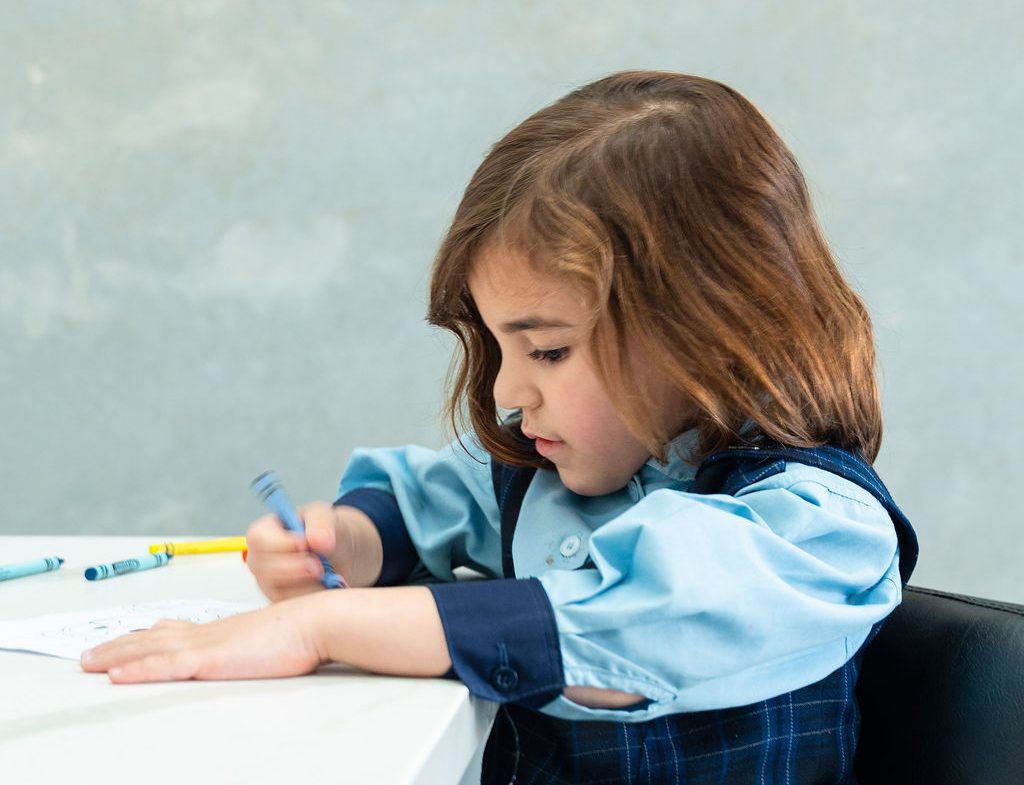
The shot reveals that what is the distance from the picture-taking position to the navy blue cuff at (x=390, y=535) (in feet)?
3.06

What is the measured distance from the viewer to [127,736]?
46 centimetres

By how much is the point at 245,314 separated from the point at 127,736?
68.8 inches

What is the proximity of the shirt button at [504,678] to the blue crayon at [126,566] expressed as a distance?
18.7 inches

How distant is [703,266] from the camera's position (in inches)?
30.3

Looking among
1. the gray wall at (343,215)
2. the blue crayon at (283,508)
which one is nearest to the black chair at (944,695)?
the blue crayon at (283,508)

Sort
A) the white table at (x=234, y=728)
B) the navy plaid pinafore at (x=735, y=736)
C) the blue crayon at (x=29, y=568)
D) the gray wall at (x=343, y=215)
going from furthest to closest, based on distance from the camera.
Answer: the gray wall at (x=343, y=215), the blue crayon at (x=29, y=568), the navy plaid pinafore at (x=735, y=736), the white table at (x=234, y=728)

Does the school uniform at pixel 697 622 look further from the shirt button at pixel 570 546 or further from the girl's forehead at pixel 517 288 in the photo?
the girl's forehead at pixel 517 288

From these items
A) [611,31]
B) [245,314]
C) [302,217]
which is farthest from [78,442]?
[611,31]

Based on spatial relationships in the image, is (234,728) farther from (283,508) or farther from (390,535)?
(390,535)

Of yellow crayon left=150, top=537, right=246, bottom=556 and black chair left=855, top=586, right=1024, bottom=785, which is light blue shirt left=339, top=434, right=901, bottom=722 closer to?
black chair left=855, top=586, right=1024, bottom=785

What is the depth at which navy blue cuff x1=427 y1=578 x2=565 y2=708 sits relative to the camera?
1.85 feet

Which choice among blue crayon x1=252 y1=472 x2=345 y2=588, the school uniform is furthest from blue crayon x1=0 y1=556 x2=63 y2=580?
the school uniform

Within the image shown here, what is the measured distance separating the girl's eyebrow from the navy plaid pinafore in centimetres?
13

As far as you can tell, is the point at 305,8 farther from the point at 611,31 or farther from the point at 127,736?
the point at 127,736
